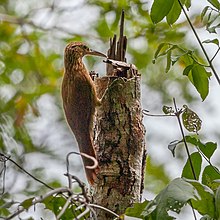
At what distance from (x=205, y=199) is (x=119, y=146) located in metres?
0.56

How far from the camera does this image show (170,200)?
1314 millimetres

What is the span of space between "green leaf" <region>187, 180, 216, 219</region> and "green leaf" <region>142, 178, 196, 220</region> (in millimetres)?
49

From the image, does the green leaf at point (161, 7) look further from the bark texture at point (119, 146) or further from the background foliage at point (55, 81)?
the background foliage at point (55, 81)

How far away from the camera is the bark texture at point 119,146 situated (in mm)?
1857

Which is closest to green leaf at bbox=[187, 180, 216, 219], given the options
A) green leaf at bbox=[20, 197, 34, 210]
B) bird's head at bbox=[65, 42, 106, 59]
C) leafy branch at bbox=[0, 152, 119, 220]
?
leafy branch at bbox=[0, 152, 119, 220]

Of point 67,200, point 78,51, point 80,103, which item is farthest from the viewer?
point 78,51

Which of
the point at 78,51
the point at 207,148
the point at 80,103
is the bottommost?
the point at 207,148

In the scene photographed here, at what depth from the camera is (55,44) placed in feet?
14.7

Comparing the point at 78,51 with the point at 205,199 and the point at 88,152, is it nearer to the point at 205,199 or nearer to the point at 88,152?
the point at 88,152

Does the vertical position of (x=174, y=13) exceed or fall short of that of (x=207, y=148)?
it exceeds it

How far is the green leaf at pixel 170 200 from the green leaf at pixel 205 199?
5cm

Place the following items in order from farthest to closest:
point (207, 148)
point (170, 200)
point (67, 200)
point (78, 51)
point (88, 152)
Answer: point (78, 51) → point (88, 152) → point (207, 148) → point (170, 200) → point (67, 200)

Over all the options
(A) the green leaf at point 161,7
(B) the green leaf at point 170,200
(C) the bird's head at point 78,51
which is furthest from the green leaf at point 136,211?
(C) the bird's head at point 78,51

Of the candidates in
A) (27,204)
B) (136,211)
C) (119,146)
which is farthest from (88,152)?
(27,204)
